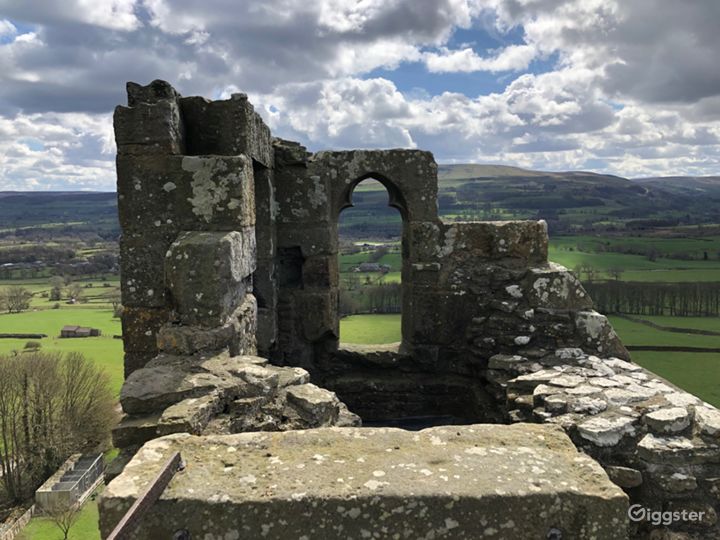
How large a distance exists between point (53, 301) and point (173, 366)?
6106 cm

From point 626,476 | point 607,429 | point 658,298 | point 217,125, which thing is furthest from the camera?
point 658,298

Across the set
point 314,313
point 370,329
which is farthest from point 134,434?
point 370,329

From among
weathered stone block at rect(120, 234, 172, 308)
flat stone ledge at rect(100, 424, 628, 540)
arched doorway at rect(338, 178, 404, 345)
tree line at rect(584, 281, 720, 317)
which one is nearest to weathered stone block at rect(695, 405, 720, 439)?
flat stone ledge at rect(100, 424, 628, 540)

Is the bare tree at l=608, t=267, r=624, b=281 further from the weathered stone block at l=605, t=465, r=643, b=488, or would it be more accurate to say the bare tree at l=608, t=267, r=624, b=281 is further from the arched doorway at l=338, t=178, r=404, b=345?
the weathered stone block at l=605, t=465, r=643, b=488

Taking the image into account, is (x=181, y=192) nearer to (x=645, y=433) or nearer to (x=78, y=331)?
(x=645, y=433)

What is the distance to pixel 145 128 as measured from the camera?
526 centimetres

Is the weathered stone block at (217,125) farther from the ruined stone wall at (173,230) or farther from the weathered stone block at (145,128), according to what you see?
the weathered stone block at (145,128)

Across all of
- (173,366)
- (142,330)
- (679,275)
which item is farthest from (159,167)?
(679,275)

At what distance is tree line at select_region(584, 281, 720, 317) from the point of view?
3962 cm

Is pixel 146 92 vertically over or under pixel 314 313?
over

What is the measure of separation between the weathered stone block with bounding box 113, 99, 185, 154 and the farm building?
135ft

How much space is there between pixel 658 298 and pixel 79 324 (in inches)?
1810

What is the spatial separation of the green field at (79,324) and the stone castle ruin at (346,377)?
2940 cm

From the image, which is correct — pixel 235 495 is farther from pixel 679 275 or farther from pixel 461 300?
pixel 679 275
